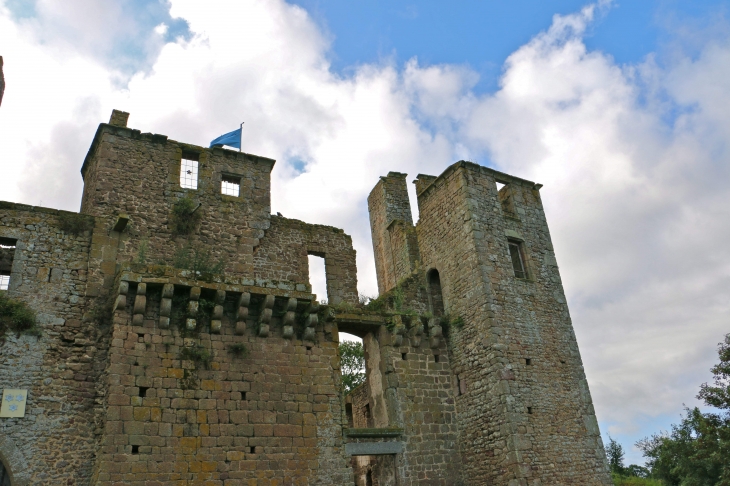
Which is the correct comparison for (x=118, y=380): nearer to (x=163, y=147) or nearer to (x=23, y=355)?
(x=23, y=355)

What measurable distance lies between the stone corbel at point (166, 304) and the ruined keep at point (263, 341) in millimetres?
45

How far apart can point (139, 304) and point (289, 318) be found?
338cm

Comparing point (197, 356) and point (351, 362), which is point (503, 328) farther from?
point (351, 362)

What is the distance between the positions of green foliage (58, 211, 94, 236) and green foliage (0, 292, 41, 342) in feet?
6.61

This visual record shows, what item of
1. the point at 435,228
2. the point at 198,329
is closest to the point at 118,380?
the point at 198,329

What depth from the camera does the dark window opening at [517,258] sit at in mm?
17266

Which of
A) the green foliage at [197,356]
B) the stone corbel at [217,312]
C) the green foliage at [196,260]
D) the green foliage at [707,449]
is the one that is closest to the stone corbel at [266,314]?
the stone corbel at [217,312]

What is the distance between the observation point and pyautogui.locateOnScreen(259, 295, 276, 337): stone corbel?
44.4 feet

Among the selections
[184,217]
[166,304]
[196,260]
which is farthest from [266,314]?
[184,217]

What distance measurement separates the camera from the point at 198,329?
1303 centimetres

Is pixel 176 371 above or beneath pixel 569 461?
above

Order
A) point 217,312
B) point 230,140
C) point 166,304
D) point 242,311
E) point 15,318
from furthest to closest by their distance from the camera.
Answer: point 230,140, point 242,311, point 217,312, point 166,304, point 15,318

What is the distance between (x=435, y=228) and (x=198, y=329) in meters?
8.25

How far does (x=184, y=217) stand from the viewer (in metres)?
15.5
